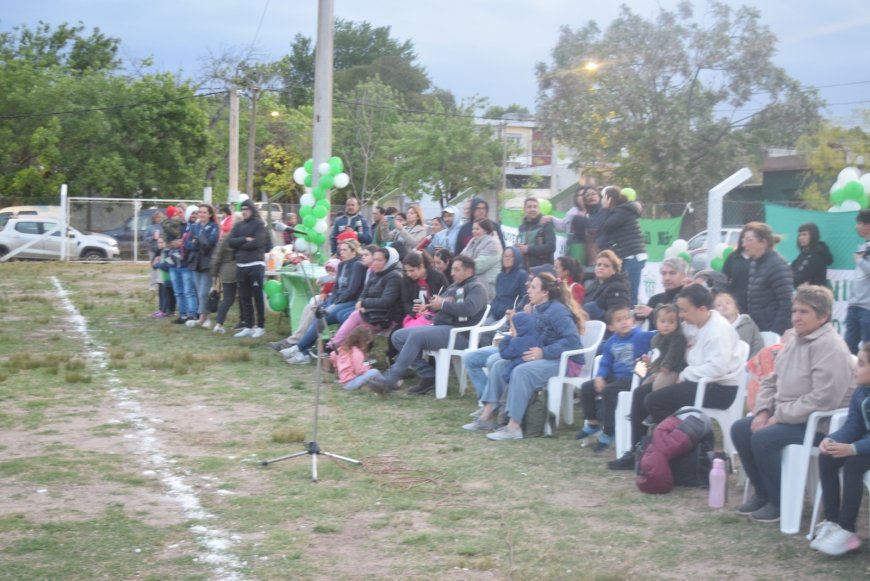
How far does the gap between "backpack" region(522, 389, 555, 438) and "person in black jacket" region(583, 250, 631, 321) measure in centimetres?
125

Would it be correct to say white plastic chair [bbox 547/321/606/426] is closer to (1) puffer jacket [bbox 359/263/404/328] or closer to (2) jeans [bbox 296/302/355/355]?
(1) puffer jacket [bbox 359/263/404/328]

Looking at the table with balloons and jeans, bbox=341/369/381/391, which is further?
the table with balloons

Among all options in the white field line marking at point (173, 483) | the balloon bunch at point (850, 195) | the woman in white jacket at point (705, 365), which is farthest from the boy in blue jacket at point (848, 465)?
the balloon bunch at point (850, 195)

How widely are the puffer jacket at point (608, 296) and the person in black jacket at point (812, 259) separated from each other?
4.82 feet

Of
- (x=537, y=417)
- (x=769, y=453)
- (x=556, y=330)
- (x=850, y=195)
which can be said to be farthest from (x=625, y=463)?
(x=850, y=195)

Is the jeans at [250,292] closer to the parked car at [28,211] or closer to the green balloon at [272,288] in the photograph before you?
the green balloon at [272,288]

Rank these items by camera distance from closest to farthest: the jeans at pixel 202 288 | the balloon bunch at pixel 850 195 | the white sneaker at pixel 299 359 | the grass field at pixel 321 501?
the grass field at pixel 321 501, the balloon bunch at pixel 850 195, the white sneaker at pixel 299 359, the jeans at pixel 202 288

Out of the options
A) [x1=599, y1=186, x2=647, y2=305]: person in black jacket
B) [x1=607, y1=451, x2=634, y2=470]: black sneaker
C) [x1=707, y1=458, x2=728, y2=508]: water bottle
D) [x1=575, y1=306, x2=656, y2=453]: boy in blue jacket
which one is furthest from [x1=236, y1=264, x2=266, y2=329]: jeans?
[x1=707, y1=458, x2=728, y2=508]: water bottle

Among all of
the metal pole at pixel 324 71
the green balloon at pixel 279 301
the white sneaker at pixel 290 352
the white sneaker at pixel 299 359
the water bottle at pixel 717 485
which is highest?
the metal pole at pixel 324 71

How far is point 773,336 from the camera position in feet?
26.9

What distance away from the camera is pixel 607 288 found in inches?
367

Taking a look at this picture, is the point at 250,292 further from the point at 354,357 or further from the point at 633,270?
the point at 633,270

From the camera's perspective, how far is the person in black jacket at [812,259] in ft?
29.1

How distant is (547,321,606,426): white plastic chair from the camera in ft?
27.9
